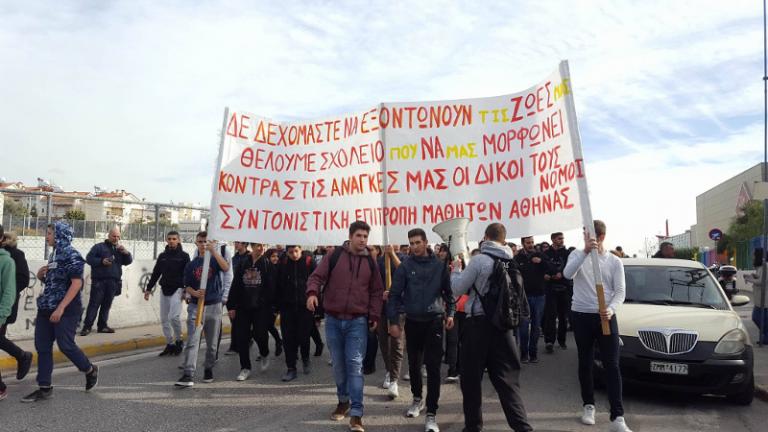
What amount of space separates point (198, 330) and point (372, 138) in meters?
2.92

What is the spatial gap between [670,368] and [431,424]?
267cm

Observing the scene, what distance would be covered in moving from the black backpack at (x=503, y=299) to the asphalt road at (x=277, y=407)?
1.26 m

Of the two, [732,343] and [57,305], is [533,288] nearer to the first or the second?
[732,343]

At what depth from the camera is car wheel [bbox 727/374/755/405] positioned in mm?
6668

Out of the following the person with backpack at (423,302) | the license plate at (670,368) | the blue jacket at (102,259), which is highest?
the blue jacket at (102,259)

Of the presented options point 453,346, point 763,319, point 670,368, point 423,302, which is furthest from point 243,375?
point 763,319

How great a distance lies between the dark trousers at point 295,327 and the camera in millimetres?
8102

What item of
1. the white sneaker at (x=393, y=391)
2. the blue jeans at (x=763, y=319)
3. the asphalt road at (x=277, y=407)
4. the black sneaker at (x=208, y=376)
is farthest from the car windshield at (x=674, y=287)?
the black sneaker at (x=208, y=376)

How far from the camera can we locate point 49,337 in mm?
6613

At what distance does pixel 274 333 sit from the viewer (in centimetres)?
968

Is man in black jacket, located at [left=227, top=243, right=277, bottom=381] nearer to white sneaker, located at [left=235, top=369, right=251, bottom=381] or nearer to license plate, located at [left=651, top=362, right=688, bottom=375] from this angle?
white sneaker, located at [left=235, top=369, right=251, bottom=381]

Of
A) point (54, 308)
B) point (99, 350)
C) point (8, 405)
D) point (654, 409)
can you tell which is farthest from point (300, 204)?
point (99, 350)

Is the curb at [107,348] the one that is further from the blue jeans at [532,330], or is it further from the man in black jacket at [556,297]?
the man in black jacket at [556,297]

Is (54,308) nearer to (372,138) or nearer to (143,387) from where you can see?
(143,387)
